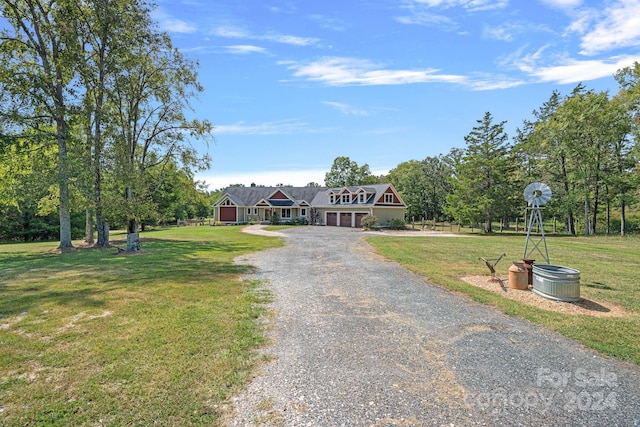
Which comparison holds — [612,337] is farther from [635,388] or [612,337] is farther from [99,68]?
[99,68]

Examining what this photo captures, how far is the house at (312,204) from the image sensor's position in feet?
130

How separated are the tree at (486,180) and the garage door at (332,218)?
14223 millimetres

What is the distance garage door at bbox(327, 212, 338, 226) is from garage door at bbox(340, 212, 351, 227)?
970 millimetres

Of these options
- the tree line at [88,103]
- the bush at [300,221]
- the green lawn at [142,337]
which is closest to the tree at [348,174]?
the bush at [300,221]

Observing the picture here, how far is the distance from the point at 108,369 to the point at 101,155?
14.6 m

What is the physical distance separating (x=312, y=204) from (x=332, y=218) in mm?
4254

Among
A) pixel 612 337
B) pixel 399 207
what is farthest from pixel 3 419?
pixel 399 207

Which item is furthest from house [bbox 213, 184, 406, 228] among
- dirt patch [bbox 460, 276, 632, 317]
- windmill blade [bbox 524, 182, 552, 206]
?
dirt patch [bbox 460, 276, 632, 317]

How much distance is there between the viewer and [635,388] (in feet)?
13.1

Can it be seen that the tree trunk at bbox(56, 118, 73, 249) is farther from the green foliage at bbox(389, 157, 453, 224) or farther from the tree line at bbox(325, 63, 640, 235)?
the green foliage at bbox(389, 157, 453, 224)

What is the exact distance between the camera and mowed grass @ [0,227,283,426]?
3.44m

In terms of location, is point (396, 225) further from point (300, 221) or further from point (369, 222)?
point (300, 221)

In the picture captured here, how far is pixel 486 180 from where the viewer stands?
3500cm

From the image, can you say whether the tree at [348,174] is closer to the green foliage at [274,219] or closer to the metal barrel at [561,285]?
the green foliage at [274,219]
